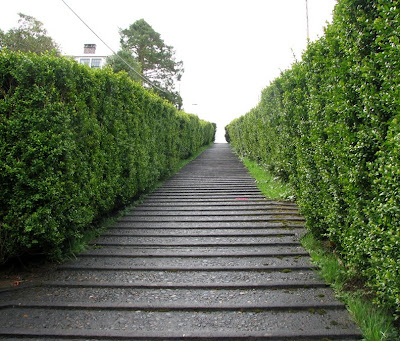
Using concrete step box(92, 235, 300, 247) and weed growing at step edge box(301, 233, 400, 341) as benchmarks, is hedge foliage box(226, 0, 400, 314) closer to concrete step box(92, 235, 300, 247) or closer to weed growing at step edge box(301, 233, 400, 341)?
weed growing at step edge box(301, 233, 400, 341)

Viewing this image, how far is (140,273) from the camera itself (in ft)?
14.4

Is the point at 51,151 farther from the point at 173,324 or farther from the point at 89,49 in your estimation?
the point at 89,49

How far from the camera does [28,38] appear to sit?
29781 millimetres

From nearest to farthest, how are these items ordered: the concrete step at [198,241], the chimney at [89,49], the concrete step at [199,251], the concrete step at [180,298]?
the concrete step at [180,298], the concrete step at [199,251], the concrete step at [198,241], the chimney at [89,49]

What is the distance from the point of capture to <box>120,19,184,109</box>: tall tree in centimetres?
3697

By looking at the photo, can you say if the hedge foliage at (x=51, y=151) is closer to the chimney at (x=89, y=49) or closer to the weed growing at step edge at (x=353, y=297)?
the weed growing at step edge at (x=353, y=297)

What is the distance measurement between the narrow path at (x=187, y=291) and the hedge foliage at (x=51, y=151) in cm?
66

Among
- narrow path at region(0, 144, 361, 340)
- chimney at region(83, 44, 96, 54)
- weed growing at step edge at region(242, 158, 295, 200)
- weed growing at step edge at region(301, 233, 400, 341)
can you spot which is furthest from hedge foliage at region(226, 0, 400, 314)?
chimney at region(83, 44, 96, 54)

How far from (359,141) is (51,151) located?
3614mm

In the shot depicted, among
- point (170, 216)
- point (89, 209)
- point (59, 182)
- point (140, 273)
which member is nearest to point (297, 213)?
point (170, 216)

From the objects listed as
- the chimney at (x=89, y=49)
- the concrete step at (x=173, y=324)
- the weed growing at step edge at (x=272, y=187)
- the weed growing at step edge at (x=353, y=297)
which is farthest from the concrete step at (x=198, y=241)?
the chimney at (x=89, y=49)

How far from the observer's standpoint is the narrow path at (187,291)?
305 cm

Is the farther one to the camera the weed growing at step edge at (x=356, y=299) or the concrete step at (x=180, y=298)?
the concrete step at (x=180, y=298)

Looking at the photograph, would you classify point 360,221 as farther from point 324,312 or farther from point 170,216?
point 170,216
